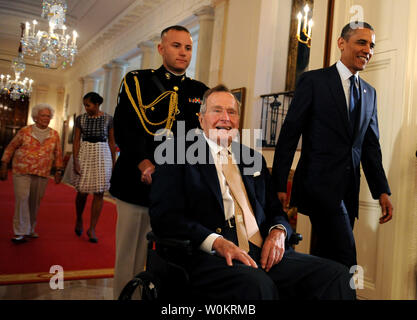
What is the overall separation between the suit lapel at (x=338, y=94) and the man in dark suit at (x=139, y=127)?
2.66 feet

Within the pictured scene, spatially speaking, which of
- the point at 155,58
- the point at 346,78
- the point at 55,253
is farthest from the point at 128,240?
the point at 155,58

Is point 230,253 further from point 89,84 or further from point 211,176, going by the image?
point 89,84

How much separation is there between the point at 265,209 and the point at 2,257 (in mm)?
2841

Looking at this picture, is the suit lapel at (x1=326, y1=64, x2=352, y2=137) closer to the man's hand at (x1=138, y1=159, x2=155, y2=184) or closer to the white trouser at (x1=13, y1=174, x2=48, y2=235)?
the man's hand at (x1=138, y1=159, x2=155, y2=184)

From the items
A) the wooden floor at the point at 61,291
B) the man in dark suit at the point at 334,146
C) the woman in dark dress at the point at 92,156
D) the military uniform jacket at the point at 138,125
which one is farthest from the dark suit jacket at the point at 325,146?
the woman in dark dress at the point at 92,156

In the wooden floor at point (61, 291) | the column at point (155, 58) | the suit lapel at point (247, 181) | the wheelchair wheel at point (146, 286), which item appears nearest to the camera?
the wheelchair wheel at point (146, 286)

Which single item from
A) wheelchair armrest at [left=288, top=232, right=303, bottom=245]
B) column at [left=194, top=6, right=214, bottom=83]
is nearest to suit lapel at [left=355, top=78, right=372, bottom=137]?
wheelchair armrest at [left=288, top=232, right=303, bottom=245]

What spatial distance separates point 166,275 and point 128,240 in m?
0.67

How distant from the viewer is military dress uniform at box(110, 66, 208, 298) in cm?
206

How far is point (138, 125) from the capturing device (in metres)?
2.06

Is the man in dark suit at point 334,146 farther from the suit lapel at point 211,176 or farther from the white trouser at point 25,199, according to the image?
the white trouser at point 25,199

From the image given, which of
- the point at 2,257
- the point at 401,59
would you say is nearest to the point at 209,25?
the point at 401,59

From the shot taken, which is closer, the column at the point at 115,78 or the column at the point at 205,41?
the column at the point at 205,41

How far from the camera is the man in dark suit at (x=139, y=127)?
206 centimetres
